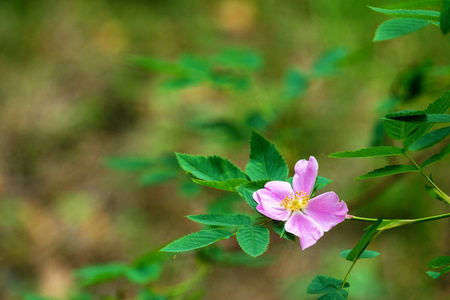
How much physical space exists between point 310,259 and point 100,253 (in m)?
0.96

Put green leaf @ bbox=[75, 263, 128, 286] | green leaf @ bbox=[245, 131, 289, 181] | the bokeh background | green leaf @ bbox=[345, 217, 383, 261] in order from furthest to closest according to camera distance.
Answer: the bokeh background, green leaf @ bbox=[75, 263, 128, 286], green leaf @ bbox=[245, 131, 289, 181], green leaf @ bbox=[345, 217, 383, 261]

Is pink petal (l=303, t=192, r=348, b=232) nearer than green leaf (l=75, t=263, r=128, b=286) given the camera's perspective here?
Yes

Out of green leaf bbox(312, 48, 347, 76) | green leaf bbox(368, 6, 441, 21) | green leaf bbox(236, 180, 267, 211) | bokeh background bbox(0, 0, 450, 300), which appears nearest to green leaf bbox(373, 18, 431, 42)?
green leaf bbox(368, 6, 441, 21)

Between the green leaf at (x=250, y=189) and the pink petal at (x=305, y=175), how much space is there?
0.04 metres

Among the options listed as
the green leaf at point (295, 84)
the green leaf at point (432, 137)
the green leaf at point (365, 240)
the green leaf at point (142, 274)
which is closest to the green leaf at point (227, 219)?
the green leaf at point (365, 240)

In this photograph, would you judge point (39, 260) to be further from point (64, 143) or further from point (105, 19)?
point (105, 19)

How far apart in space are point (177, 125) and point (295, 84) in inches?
46.8

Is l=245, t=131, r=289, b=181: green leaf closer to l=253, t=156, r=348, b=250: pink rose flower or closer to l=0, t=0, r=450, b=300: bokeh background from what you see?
l=253, t=156, r=348, b=250: pink rose flower

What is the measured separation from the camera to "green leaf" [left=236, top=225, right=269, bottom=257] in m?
0.51

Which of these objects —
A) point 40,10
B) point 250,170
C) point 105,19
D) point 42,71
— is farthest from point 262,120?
point 40,10

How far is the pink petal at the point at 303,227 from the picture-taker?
52cm

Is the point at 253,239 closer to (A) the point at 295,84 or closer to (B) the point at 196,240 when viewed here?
(B) the point at 196,240

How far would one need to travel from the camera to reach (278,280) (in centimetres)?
201

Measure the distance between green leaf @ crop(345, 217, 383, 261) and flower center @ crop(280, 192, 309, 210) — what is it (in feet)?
0.25
